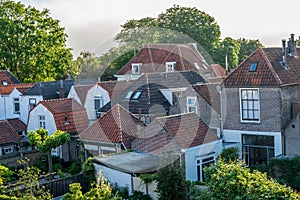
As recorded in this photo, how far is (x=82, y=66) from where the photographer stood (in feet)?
227

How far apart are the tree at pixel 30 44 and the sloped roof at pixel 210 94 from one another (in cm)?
2501

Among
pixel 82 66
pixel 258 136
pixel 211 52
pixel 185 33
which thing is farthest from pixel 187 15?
pixel 258 136

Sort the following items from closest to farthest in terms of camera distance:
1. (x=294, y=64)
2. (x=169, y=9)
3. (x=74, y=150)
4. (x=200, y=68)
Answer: (x=294, y=64) < (x=74, y=150) < (x=200, y=68) < (x=169, y=9)

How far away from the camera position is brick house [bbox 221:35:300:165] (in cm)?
2277

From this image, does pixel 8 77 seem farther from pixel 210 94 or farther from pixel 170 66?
pixel 210 94

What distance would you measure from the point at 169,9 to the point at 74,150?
3927 cm

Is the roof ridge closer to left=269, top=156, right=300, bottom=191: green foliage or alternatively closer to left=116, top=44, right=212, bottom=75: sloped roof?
left=269, top=156, right=300, bottom=191: green foliage

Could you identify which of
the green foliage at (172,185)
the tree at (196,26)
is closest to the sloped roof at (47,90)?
the green foliage at (172,185)

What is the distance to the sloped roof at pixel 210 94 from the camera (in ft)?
84.3

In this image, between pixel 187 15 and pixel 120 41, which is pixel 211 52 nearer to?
pixel 187 15

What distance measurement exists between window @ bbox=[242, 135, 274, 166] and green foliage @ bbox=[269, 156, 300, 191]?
2513 millimetres

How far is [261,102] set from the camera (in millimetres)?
23125

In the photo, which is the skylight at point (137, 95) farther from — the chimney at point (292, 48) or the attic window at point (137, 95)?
the chimney at point (292, 48)

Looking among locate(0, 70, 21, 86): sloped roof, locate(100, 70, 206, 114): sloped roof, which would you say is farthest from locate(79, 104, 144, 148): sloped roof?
locate(0, 70, 21, 86): sloped roof
